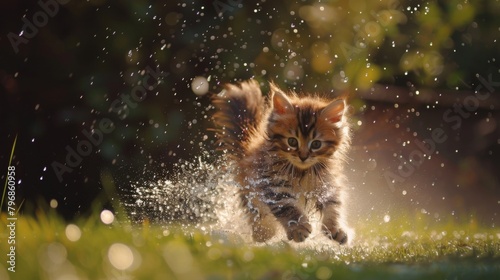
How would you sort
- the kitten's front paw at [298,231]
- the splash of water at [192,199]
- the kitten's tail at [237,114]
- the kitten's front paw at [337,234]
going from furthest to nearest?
the splash of water at [192,199], the kitten's tail at [237,114], the kitten's front paw at [337,234], the kitten's front paw at [298,231]

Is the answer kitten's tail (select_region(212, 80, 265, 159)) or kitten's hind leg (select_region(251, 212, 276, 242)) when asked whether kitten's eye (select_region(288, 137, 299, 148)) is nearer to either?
kitten's hind leg (select_region(251, 212, 276, 242))

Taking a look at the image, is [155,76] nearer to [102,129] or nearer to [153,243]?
[102,129]

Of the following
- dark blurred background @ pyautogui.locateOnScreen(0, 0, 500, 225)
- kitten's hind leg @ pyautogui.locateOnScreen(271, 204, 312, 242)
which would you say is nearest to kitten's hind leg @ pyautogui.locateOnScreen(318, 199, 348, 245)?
kitten's hind leg @ pyautogui.locateOnScreen(271, 204, 312, 242)

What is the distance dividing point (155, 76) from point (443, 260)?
3.49m

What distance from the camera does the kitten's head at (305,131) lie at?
4621mm

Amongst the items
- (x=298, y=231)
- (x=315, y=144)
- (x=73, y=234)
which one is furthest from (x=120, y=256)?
(x=315, y=144)

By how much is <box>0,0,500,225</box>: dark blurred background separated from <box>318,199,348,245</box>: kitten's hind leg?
3.21 ft

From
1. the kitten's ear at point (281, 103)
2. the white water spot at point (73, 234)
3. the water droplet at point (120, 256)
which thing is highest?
the kitten's ear at point (281, 103)

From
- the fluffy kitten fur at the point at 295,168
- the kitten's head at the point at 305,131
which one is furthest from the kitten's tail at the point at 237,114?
the kitten's head at the point at 305,131

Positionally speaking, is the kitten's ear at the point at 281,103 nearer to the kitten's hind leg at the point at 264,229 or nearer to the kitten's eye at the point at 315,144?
the kitten's eye at the point at 315,144

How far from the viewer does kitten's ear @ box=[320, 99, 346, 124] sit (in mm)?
4715

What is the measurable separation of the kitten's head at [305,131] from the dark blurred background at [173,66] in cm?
97

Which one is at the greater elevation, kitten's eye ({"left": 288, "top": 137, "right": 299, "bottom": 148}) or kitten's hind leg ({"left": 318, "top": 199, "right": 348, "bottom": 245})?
kitten's eye ({"left": 288, "top": 137, "right": 299, "bottom": 148})

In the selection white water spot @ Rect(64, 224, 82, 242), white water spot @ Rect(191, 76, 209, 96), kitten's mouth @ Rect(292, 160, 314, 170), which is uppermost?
white water spot @ Rect(191, 76, 209, 96)
